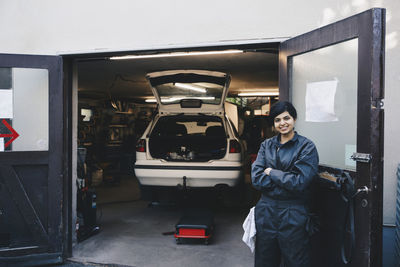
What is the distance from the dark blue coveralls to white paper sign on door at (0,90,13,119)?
297cm

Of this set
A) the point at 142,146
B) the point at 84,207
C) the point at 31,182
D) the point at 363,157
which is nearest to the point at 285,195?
the point at 363,157

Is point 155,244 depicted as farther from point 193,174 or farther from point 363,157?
point 363,157

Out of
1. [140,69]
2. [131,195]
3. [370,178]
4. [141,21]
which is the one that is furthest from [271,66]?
[370,178]

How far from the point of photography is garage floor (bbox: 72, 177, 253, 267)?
12.5 feet

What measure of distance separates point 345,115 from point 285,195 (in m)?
0.82

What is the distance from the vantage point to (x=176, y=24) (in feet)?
11.6

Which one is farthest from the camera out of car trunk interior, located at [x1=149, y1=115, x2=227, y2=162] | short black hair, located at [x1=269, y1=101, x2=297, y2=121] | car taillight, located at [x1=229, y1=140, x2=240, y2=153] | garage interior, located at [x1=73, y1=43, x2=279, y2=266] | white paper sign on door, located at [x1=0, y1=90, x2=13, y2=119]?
car trunk interior, located at [x1=149, y1=115, x2=227, y2=162]

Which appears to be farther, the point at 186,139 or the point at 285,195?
the point at 186,139

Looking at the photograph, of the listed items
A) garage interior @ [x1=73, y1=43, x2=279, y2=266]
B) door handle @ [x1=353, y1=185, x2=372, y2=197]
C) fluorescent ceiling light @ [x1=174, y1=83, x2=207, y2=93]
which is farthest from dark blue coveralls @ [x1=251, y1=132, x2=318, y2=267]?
fluorescent ceiling light @ [x1=174, y1=83, x2=207, y2=93]

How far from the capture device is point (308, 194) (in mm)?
2439

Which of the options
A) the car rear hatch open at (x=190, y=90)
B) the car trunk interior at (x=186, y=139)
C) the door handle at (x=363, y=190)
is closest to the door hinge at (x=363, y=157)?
the door handle at (x=363, y=190)

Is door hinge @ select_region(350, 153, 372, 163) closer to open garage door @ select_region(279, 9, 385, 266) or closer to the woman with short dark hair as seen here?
open garage door @ select_region(279, 9, 385, 266)

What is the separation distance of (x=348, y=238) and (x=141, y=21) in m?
3.00

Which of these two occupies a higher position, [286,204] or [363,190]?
[363,190]
